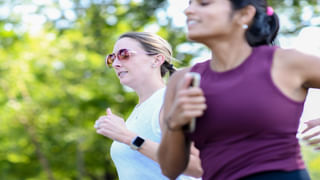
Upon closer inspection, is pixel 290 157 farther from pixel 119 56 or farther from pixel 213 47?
pixel 119 56

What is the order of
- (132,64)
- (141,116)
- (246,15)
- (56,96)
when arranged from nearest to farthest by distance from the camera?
(246,15)
(141,116)
(132,64)
(56,96)

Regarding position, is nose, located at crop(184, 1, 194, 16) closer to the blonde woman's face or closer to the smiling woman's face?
the smiling woman's face

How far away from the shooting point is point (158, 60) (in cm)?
362

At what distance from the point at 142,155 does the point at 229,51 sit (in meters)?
1.20

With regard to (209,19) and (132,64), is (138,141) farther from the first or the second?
(209,19)

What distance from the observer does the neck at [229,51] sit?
7.22 feet

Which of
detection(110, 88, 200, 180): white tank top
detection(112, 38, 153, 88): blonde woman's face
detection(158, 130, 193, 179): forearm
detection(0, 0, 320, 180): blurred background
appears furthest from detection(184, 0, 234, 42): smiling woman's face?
detection(0, 0, 320, 180): blurred background

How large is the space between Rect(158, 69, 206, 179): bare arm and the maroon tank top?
10 centimetres

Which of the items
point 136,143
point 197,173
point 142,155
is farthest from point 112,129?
point 197,173

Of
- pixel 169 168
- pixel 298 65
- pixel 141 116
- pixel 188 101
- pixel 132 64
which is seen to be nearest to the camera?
pixel 188 101

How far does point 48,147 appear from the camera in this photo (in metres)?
11.4

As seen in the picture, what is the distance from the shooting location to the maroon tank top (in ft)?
6.76

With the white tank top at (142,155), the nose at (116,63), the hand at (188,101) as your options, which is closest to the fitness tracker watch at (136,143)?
the white tank top at (142,155)

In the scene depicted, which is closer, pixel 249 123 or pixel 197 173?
pixel 249 123
